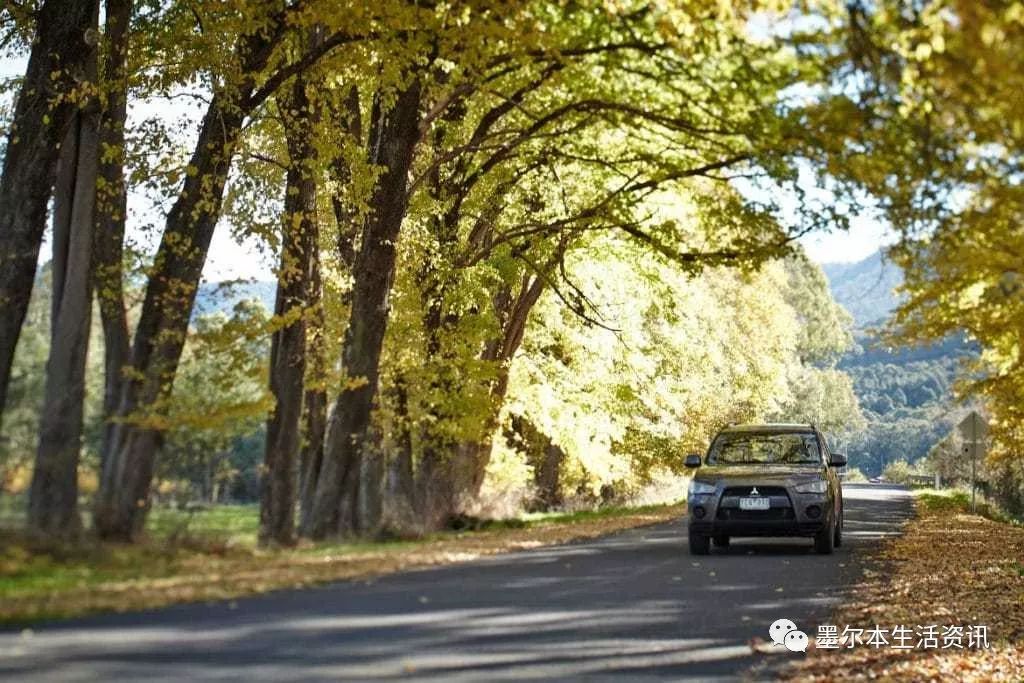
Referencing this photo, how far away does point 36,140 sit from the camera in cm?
1792

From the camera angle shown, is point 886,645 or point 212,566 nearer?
point 886,645

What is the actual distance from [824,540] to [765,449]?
1.75m

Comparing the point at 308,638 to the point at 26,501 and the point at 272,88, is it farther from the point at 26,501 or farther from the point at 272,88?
the point at 272,88

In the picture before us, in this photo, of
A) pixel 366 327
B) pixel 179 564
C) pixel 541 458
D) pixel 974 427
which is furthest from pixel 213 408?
pixel 974 427

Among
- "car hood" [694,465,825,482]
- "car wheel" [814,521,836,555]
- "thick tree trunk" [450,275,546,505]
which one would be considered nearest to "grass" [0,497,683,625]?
"car hood" [694,465,825,482]

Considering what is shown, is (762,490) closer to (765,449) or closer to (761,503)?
(761,503)

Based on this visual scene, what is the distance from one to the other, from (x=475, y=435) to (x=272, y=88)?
9889 millimetres

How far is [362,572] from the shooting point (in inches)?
580

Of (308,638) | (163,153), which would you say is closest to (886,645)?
(308,638)

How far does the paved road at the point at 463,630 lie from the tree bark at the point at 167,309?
3.27 meters

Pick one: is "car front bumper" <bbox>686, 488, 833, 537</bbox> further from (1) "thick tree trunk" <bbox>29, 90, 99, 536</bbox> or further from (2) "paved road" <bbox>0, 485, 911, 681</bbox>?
(1) "thick tree trunk" <bbox>29, 90, 99, 536</bbox>

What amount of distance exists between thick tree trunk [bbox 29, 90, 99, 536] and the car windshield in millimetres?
9536

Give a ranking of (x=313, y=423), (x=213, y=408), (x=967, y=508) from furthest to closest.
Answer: (x=967, y=508)
(x=313, y=423)
(x=213, y=408)

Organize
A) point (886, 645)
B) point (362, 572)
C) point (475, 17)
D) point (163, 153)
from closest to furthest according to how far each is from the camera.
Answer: point (886, 645)
point (362, 572)
point (475, 17)
point (163, 153)
